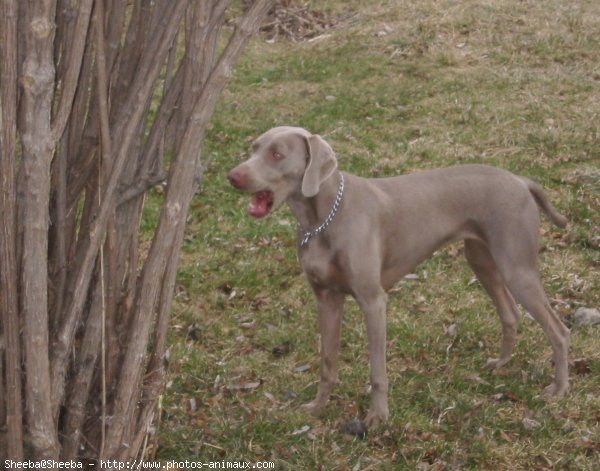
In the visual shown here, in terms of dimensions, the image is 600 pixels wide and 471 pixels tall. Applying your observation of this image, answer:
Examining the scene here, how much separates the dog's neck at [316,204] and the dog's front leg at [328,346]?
17.9 inches

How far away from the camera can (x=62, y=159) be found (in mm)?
3584

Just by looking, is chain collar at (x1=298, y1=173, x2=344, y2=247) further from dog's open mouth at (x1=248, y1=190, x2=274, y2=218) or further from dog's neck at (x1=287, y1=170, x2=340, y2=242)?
dog's open mouth at (x1=248, y1=190, x2=274, y2=218)

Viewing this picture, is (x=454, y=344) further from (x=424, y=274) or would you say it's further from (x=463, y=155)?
(x=463, y=155)

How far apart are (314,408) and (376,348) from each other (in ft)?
1.66

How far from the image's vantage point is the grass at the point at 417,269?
4.93m

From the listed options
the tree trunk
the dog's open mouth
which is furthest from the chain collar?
the tree trunk

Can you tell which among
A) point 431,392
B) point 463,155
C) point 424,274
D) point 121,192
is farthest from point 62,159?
point 463,155

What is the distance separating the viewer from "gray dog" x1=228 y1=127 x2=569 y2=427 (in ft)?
16.2

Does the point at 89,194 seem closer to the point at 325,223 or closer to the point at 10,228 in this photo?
the point at 10,228

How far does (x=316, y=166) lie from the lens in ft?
16.1

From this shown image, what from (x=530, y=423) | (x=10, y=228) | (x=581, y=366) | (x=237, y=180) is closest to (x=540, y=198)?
(x=581, y=366)

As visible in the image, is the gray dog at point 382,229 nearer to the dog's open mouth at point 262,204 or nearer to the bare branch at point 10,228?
the dog's open mouth at point 262,204

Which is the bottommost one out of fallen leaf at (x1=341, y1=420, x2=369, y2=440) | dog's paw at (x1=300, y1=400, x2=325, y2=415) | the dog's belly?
dog's paw at (x1=300, y1=400, x2=325, y2=415)

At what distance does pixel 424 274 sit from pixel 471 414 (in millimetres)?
1825
